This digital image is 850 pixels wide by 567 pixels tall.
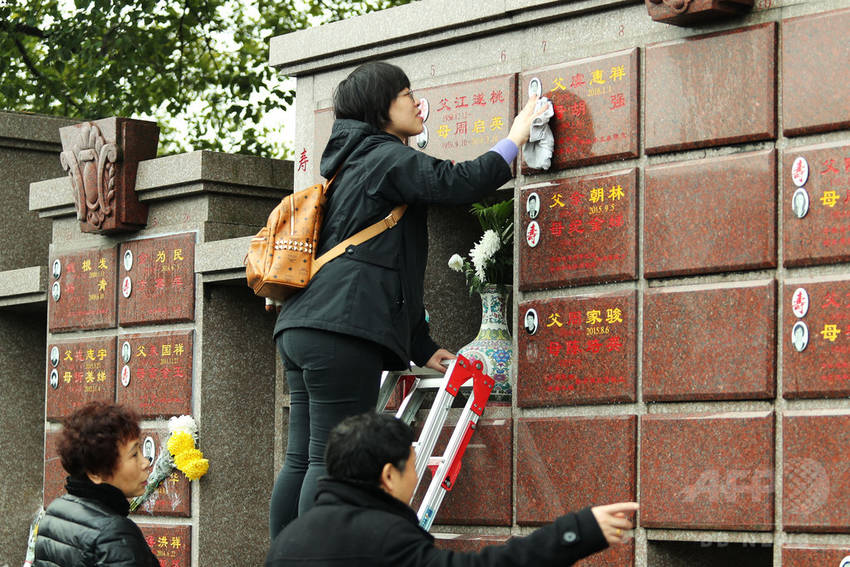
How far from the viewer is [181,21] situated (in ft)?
A: 46.4

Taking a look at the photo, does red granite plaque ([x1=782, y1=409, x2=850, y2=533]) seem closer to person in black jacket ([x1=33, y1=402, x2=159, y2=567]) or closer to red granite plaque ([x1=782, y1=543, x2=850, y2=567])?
red granite plaque ([x1=782, y1=543, x2=850, y2=567])

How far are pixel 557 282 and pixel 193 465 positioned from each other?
2.55 m

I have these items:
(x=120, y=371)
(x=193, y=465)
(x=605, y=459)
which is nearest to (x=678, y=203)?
(x=605, y=459)

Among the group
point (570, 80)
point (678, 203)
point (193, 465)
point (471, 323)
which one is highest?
point (570, 80)

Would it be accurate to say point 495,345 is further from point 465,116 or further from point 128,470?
point 128,470

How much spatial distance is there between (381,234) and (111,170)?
2905 mm

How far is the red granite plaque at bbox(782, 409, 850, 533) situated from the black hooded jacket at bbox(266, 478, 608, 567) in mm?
1668

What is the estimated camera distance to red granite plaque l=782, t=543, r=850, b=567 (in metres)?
5.17

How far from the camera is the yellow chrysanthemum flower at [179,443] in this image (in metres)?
7.85

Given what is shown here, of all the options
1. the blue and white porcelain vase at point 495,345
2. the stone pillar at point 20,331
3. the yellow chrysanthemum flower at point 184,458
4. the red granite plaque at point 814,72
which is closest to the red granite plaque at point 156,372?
the yellow chrysanthemum flower at point 184,458

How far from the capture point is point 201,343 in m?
7.98

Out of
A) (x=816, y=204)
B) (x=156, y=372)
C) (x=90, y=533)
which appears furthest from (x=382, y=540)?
(x=156, y=372)

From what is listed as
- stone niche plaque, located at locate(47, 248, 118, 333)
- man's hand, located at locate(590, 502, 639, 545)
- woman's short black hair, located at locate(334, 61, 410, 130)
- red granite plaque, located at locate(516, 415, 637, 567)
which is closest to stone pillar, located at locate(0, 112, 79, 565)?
stone niche plaque, located at locate(47, 248, 118, 333)

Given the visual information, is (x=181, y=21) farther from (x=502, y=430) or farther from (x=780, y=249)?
(x=780, y=249)
